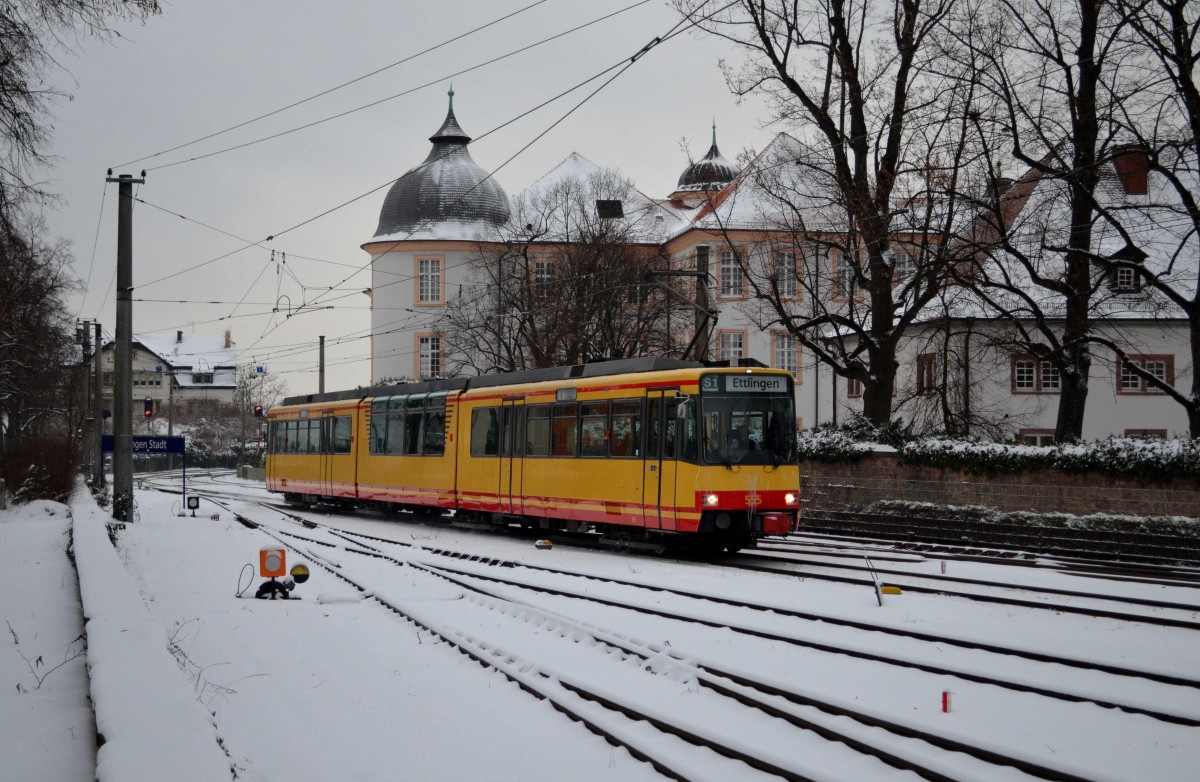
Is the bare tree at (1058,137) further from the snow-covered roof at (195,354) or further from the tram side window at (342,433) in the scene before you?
the snow-covered roof at (195,354)

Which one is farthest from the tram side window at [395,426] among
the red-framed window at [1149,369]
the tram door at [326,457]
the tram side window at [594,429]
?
the red-framed window at [1149,369]

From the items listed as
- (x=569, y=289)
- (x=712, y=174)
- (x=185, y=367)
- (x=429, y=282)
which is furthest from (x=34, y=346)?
(x=185, y=367)

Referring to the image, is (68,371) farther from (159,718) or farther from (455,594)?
(159,718)

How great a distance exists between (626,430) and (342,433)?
14826 mm

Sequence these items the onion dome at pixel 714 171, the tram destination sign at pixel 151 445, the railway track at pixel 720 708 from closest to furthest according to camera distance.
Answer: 1. the railway track at pixel 720 708
2. the tram destination sign at pixel 151 445
3. the onion dome at pixel 714 171

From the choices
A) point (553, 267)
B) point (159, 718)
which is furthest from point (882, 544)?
point (553, 267)

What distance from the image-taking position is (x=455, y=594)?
48.9 ft

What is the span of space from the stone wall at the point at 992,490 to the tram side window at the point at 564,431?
8423mm

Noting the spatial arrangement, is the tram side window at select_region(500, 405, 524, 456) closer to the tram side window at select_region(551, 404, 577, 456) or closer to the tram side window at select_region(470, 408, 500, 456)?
the tram side window at select_region(470, 408, 500, 456)

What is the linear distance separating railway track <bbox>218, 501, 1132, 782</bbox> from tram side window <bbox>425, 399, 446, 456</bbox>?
44.2ft

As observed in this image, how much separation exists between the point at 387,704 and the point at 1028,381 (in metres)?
41.8

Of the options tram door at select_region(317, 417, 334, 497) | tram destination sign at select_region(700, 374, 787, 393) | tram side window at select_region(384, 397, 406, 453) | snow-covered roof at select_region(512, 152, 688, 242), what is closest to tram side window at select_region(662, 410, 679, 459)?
tram destination sign at select_region(700, 374, 787, 393)

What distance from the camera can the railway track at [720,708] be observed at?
23.0ft

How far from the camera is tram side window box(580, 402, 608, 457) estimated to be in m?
20.0
